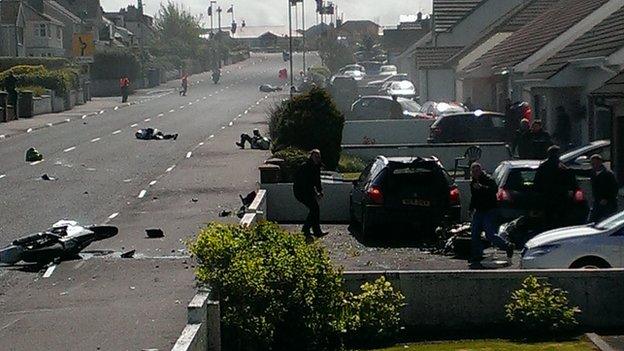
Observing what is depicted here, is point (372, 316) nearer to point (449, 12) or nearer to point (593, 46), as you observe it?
point (593, 46)

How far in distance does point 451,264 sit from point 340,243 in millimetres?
3490

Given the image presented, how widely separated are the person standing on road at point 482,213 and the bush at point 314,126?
12.5 metres

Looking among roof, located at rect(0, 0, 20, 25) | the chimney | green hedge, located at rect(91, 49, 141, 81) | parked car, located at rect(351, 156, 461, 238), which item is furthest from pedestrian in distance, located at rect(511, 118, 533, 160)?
the chimney

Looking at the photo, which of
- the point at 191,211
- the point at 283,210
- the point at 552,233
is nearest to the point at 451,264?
the point at 552,233

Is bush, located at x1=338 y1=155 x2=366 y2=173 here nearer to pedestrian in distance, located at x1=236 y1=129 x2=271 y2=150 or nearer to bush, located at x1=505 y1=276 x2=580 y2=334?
pedestrian in distance, located at x1=236 y1=129 x2=271 y2=150

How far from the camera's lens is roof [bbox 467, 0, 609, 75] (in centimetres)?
4259

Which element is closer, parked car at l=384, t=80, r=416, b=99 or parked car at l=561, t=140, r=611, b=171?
parked car at l=561, t=140, r=611, b=171

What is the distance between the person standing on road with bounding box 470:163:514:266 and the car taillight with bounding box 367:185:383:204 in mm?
2910

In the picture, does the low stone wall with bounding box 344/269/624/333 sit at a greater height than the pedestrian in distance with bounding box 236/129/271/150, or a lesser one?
greater

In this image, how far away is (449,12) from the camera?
71562mm

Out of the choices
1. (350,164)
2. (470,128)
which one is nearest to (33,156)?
(350,164)

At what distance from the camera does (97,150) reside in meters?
47.4

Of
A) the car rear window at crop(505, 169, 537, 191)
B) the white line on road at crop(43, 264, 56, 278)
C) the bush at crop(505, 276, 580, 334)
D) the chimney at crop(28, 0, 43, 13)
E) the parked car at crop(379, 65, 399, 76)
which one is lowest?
the parked car at crop(379, 65, 399, 76)

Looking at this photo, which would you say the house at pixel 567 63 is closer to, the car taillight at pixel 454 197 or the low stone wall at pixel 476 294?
the car taillight at pixel 454 197
